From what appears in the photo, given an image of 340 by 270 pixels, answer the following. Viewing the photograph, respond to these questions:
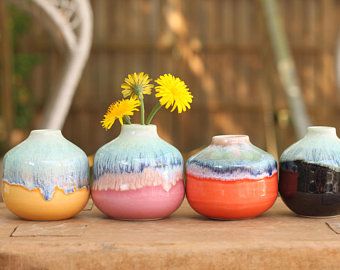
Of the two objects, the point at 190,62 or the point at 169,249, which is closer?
the point at 169,249

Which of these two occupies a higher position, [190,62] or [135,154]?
[190,62]

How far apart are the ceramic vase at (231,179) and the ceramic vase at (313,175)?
3cm

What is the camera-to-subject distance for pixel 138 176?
1073mm

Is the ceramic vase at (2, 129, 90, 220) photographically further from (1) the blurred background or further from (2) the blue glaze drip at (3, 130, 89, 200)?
(1) the blurred background

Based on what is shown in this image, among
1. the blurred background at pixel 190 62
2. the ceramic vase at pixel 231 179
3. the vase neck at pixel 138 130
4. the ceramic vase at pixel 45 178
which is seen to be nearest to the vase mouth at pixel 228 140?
the ceramic vase at pixel 231 179

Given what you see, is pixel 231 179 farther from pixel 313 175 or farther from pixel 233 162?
pixel 313 175

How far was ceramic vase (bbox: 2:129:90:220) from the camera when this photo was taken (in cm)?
108

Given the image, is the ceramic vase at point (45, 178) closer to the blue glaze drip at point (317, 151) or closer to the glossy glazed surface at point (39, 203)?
the glossy glazed surface at point (39, 203)

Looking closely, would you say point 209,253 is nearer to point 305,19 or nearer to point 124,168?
point 124,168

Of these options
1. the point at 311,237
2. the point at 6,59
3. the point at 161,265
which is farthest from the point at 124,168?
the point at 6,59

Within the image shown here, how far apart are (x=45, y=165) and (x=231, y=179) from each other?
30 centimetres

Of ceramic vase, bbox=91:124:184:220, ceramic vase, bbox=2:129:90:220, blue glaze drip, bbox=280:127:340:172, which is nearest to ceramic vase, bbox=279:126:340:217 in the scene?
blue glaze drip, bbox=280:127:340:172

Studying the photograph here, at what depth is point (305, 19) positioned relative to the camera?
578cm

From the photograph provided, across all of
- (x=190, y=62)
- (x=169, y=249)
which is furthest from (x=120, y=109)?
(x=190, y=62)
